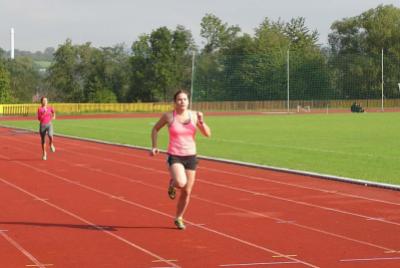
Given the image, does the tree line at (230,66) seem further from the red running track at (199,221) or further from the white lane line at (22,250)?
the white lane line at (22,250)

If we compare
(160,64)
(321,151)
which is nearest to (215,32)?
(160,64)

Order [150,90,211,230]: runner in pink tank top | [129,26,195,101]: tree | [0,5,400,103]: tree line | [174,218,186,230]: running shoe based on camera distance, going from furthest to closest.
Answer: [129,26,195,101]: tree → [0,5,400,103]: tree line → [174,218,186,230]: running shoe → [150,90,211,230]: runner in pink tank top

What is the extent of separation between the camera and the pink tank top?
9375 millimetres

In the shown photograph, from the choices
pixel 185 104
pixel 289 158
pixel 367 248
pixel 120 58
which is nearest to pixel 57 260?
pixel 185 104

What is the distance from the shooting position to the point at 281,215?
10.8 m

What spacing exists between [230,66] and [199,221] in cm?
6823

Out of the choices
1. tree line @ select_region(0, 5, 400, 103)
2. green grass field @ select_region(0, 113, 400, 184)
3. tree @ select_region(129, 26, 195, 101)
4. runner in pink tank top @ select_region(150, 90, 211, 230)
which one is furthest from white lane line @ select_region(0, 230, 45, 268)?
tree @ select_region(129, 26, 195, 101)

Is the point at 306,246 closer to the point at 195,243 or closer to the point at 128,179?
the point at 195,243

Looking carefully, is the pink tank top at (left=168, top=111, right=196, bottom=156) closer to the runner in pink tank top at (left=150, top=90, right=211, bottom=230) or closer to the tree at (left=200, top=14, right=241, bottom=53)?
the runner in pink tank top at (left=150, top=90, right=211, bottom=230)

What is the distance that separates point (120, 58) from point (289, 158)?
88193mm

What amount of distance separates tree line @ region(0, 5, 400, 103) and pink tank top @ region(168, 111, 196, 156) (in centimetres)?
6521

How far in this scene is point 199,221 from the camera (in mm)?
10328

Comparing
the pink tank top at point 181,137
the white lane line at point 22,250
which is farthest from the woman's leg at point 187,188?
the white lane line at point 22,250

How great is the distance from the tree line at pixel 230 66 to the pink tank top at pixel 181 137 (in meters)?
65.2
